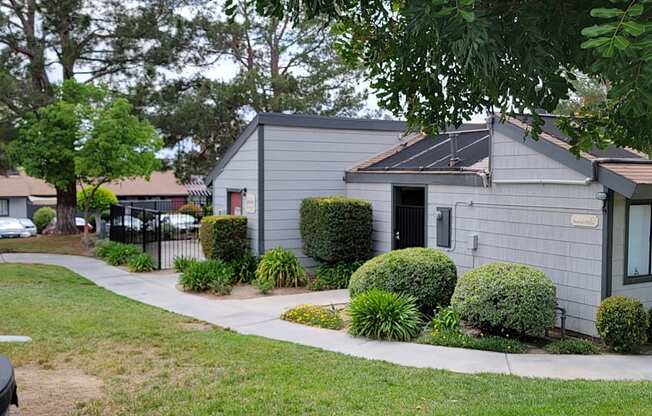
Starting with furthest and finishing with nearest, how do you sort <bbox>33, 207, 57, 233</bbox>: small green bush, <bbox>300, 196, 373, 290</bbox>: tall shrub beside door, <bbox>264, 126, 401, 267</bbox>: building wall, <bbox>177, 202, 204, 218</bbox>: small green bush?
<bbox>33, 207, 57, 233</bbox>: small green bush
<bbox>177, 202, 204, 218</bbox>: small green bush
<bbox>264, 126, 401, 267</bbox>: building wall
<bbox>300, 196, 373, 290</bbox>: tall shrub beside door

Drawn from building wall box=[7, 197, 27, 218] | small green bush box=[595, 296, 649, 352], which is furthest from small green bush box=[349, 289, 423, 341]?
building wall box=[7, 197, 27, 218]

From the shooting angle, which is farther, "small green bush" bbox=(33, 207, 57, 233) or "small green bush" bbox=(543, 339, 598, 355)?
"small green bush" bbox=(33, 207, 57, 233)

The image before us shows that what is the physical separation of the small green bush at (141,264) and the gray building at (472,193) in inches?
92.2

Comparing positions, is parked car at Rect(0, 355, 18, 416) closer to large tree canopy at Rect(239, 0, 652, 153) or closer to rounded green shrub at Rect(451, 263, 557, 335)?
large tree canopy at Rect(239, 0, 652, 153)

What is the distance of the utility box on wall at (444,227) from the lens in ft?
36.9

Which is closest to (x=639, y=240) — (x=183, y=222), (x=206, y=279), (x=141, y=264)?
(x=206, y=279)

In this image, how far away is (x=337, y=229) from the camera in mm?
13031

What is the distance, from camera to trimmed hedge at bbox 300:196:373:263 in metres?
13.0

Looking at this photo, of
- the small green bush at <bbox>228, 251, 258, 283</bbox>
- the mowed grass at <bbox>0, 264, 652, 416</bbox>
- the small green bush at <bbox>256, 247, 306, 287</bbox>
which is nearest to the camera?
the mowed grass at <bbox>0, 264, 652, 416</bbox>

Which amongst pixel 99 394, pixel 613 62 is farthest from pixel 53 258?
pixel 613 62

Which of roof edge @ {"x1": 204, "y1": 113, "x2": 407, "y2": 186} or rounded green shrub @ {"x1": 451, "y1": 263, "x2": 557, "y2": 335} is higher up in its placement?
roof edge @ {"x1": 204, "y1": 113, "x2": 407, "y2": 186}

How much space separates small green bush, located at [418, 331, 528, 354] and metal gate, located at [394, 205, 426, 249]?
406 cm

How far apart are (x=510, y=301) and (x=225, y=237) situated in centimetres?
730

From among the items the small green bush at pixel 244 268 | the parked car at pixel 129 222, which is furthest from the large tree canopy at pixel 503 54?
the parked car at pixel 129 222
